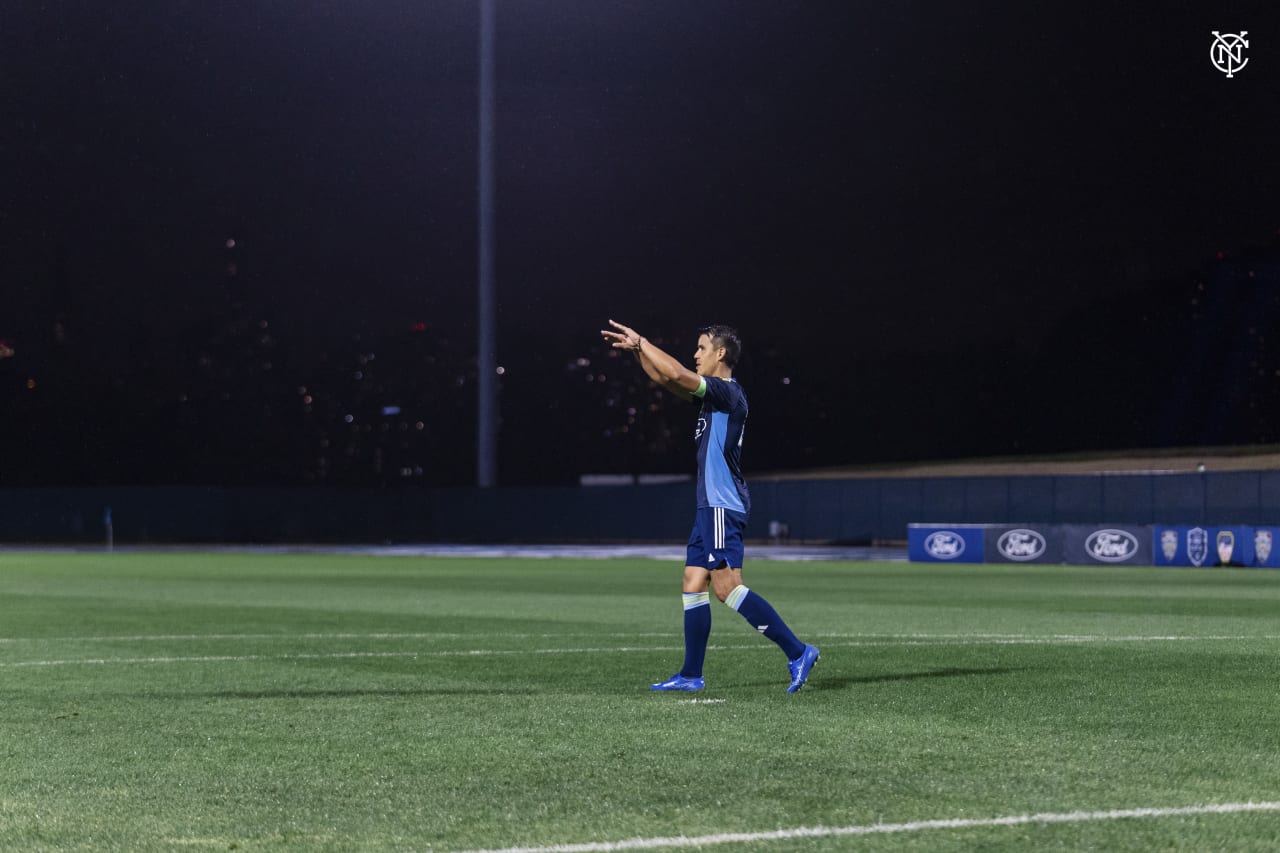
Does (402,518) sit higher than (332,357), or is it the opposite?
(332,357)

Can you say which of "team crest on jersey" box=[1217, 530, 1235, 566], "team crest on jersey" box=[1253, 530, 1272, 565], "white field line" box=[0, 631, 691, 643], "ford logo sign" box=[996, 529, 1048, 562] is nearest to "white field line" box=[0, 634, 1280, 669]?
"white field line" box=[0, 631, 691, 643]

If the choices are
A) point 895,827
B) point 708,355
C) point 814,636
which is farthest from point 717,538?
point 814,636

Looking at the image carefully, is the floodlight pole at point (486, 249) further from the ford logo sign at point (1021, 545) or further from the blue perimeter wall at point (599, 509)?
the ford logo sign at point (1021, 545)

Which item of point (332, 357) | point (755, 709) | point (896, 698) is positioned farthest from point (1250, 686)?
point (332, 357)

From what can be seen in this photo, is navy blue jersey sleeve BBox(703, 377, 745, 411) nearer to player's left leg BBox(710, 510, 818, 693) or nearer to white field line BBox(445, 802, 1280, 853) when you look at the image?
player's left leg BBox(710, 510, 818, 693)

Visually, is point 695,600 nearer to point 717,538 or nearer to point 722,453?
point 717,538

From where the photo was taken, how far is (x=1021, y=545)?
43.4 m

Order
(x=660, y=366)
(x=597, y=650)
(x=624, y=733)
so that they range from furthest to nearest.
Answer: (x=597, y=650)
(x=660, y=366)
(x=624, y=733)

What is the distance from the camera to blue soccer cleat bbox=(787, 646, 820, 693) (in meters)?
10.9

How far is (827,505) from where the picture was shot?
60.8 meters

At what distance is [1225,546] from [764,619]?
31985mm

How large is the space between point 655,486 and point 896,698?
55.6 meters

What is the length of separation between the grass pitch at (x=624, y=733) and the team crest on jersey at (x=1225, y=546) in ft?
70.3

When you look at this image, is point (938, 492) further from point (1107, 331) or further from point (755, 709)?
point (755, 709)
